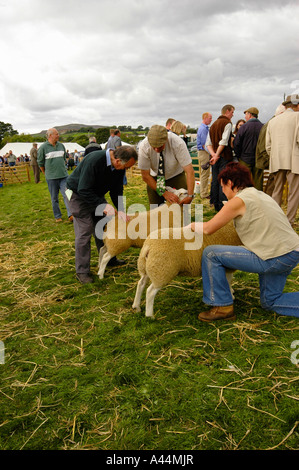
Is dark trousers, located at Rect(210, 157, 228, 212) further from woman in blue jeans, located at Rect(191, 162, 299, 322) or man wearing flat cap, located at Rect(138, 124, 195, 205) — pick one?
woman in blue jeans, located at Rect(191, 162, 299, 322)

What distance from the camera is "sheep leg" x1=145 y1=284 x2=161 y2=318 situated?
3.09m

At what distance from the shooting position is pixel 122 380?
2.35 m

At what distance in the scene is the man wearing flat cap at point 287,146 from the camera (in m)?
4.98

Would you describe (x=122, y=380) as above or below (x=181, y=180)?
below

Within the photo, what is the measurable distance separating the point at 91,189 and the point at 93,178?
141mm

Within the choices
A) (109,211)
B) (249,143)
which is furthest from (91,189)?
(249,143)

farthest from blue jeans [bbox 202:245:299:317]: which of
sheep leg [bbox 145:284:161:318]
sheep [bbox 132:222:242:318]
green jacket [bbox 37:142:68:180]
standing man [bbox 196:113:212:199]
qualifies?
standing man [bbox 196:113:212:199]

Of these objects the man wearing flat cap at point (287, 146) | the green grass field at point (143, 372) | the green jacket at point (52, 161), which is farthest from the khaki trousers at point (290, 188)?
the green jacket at point (52, 161)

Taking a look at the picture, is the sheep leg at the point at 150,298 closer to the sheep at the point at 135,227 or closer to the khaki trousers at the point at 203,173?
the sheep at the point at 135,227

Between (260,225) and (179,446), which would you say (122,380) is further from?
(260,225)

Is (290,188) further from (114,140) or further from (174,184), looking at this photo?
(114,140)

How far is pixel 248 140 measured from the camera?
19.9 feet
